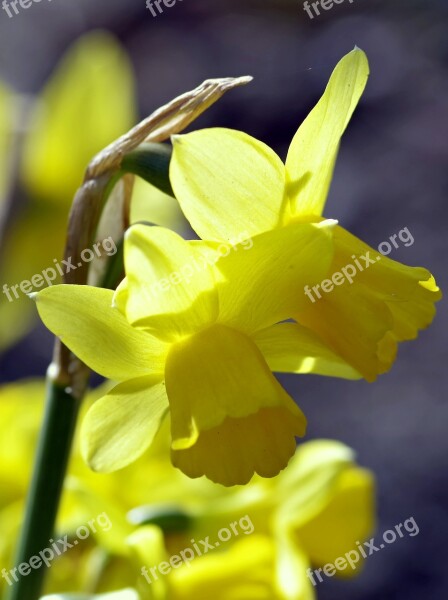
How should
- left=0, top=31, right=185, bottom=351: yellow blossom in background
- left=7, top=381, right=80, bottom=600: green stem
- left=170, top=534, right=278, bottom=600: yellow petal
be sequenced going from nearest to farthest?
1. left=7, top=381, right=80, bottom=600: green stem
2. left=170, top=534, right=278, bottom=600: yellow petal
3. left=0, top=31, right=185, bottom=351: yellow blossom in background

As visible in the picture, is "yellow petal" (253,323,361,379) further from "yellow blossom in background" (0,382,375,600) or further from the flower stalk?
"yellow blossom in background" (0,382,375,600)

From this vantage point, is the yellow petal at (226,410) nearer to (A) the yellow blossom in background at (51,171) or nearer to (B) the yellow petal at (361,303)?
(B) the yellow petal at (361,303)

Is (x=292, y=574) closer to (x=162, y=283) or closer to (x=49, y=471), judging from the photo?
(x=49, y=471)

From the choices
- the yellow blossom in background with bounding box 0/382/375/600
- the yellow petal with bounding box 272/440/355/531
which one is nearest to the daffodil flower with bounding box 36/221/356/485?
the yellow blossom in background with bounding box 0/382/375/600

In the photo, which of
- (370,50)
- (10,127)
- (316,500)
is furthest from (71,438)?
(370,50)

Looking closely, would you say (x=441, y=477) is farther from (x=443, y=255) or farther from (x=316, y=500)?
(x=316, y=500)

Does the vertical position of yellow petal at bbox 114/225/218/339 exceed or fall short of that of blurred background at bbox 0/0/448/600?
it exceeds it

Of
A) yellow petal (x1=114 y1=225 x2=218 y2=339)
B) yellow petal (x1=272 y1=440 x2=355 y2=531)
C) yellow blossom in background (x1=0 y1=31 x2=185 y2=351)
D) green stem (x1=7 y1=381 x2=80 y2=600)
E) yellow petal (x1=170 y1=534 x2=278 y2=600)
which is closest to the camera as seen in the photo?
yellow petal (x1=114 y1=225 x2=218 y2=339)

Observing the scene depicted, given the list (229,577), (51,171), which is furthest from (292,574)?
(51,171)
